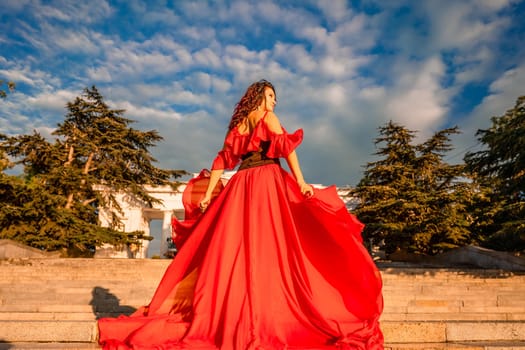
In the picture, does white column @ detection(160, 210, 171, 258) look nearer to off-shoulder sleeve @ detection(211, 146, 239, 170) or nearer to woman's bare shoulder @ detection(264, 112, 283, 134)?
off-shoulder sleeve @ detection(211, 146, 239, 170)

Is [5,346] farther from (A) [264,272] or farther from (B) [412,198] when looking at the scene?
(B) [412,198]

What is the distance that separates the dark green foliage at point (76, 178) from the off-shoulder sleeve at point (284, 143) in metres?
16.5

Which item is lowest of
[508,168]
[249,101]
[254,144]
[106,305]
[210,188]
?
[106,305]

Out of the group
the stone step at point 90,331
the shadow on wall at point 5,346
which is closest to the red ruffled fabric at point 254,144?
the stone step at point 90,331

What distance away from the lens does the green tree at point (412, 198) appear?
52.4ft

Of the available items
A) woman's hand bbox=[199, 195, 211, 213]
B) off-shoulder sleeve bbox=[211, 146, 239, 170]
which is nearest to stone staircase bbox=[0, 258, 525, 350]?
woman's hand bbox=[199, 195, 211, 213]

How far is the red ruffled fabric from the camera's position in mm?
2805

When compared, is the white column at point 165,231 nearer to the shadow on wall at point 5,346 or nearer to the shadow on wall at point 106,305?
the shadow on wall at point 106,305

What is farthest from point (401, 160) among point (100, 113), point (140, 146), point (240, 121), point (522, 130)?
point (240, 121)

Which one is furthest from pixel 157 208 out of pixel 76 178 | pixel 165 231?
pixel 76 178

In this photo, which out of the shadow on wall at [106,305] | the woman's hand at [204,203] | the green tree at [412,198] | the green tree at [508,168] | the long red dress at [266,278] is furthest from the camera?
the green tree at [412,198]

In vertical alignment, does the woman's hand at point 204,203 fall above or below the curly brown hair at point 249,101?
below

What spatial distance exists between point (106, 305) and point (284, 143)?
12.4ft

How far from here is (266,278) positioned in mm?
2463
